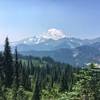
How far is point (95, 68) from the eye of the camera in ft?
49.1

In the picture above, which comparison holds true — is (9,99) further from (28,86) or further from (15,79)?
(28,86)

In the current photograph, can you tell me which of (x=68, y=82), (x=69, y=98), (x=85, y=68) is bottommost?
(x=68, y=82)

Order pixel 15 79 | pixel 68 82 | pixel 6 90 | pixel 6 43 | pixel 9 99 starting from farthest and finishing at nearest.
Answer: pixel 68 82 → pixel 6 43 → pixel 15 79 → pixel 6 90 → pixel 9 99

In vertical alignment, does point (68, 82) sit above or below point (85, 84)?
below

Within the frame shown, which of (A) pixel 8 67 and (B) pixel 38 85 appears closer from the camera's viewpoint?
(B) pixel 38 85

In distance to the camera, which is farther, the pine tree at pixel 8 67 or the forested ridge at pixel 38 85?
the pine tree at pixel 8 67

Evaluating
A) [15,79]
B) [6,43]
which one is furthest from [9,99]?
[6,43]

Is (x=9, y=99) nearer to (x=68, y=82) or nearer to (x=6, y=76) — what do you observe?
(x=6, y=76)

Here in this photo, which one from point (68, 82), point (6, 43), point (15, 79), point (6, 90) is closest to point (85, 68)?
→ point (6, 90)

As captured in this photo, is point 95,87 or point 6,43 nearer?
point 95,87

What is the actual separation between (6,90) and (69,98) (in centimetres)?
9363

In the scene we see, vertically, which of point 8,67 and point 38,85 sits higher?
point 8,67

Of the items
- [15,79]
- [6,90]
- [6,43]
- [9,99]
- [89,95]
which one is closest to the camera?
[89,95]

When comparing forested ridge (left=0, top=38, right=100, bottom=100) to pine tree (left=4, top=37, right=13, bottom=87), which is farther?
pine tree (left=4, top=37, right=13, bottom=87)
